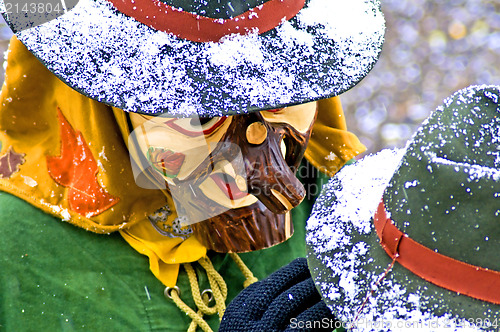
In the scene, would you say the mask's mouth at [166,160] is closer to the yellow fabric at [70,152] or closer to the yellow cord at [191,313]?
the yellow fabric at [70,152]

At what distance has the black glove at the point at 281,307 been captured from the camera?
1365mm

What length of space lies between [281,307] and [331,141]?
2.35 ft

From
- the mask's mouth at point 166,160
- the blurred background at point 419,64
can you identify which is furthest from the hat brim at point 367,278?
the blurred background at point 419,64

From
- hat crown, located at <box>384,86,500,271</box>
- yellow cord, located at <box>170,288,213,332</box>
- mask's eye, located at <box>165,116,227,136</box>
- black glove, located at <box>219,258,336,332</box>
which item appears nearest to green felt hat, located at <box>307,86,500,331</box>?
hat crown, located at <box>384,86,500,271</box>

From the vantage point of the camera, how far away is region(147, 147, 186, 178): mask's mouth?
151cm

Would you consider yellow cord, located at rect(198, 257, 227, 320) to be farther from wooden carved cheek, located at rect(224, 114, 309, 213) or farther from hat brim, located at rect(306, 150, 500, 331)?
hat brim, located at rect(306, 150, 500, 331)

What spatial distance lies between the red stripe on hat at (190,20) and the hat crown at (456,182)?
0.43 m

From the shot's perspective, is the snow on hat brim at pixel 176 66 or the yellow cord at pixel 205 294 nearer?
the snow on hat brim at pixel 176 66

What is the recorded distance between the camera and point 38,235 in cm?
163

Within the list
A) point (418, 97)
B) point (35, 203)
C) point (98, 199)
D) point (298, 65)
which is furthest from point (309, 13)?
point (418, 97)

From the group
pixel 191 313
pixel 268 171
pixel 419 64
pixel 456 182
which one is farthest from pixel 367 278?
pixel 419 64

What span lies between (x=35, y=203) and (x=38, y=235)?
8 cm

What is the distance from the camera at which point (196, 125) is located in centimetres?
147

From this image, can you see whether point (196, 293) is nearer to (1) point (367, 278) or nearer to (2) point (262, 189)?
(2) point (262, 189)
